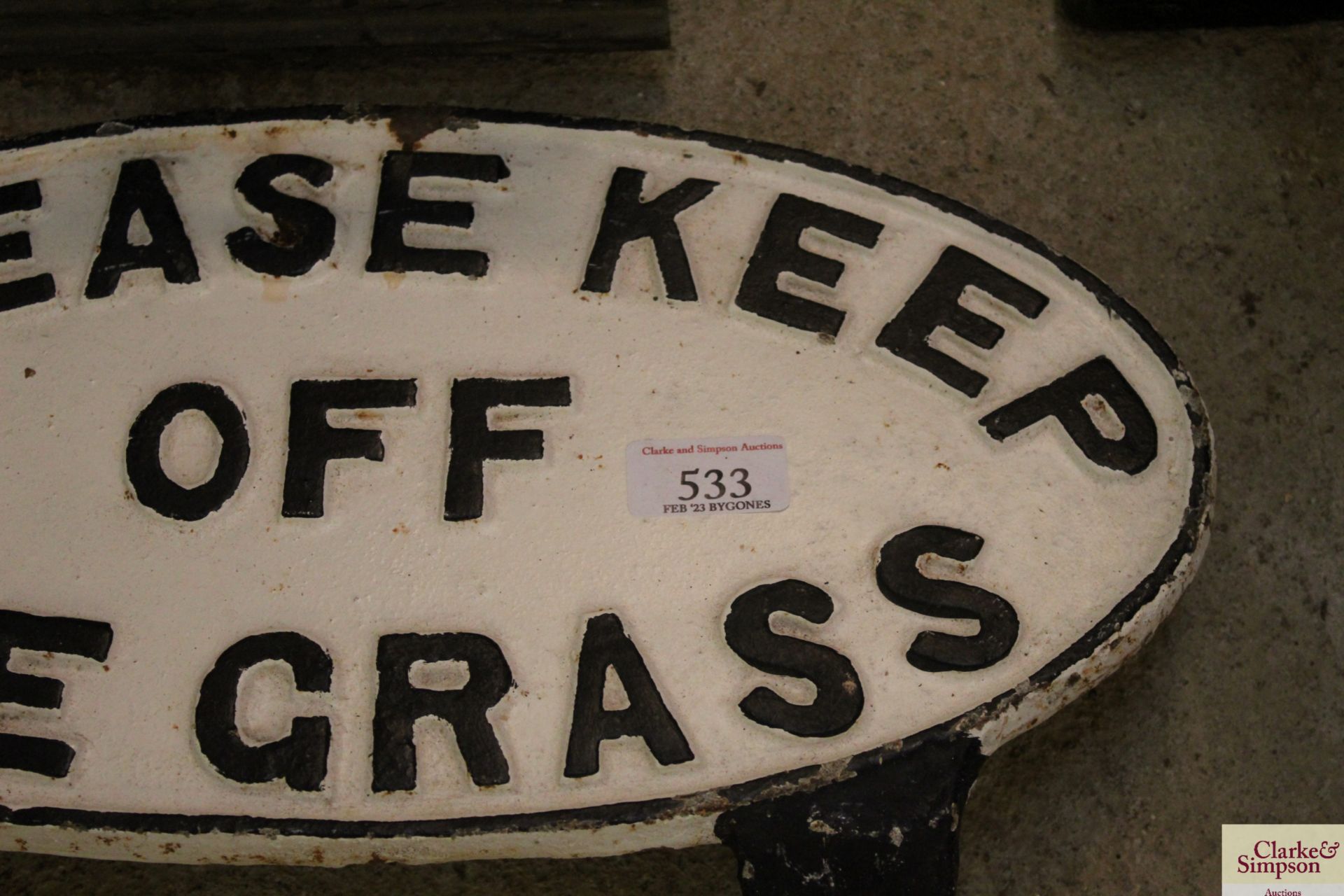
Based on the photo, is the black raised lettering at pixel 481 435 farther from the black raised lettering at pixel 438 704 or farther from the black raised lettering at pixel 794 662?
the black raised lettering at pixel 794 662

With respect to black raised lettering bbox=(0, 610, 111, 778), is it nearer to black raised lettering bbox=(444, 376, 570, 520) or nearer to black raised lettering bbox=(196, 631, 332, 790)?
black raised lettering bbox=(196, 631, 332, 790)

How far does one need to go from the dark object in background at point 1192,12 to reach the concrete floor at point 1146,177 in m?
0.03

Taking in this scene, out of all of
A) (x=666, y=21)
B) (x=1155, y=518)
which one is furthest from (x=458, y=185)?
(x=1155, y=518)

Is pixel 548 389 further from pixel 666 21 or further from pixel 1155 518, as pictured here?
pixel 1155 518

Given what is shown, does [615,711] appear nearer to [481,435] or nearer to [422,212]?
[481,435]

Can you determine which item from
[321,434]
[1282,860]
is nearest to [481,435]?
[321,434]

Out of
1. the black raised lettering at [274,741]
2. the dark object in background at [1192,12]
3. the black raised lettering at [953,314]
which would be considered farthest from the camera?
the dark object in background at [1192,12]

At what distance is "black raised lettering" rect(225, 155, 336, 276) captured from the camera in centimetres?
136

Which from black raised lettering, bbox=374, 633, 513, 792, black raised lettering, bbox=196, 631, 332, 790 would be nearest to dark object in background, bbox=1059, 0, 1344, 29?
black raised lettering, bbox=374, 633, 513, 792

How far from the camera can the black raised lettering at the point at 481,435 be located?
4.25 ft

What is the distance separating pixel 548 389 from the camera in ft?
4.35

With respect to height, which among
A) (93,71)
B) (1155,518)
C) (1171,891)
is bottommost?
(1171,891)

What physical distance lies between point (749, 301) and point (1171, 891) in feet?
3.05

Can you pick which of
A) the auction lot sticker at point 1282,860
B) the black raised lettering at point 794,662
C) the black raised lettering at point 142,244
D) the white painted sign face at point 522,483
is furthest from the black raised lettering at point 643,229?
the auction lot sticker at point 1282,860
